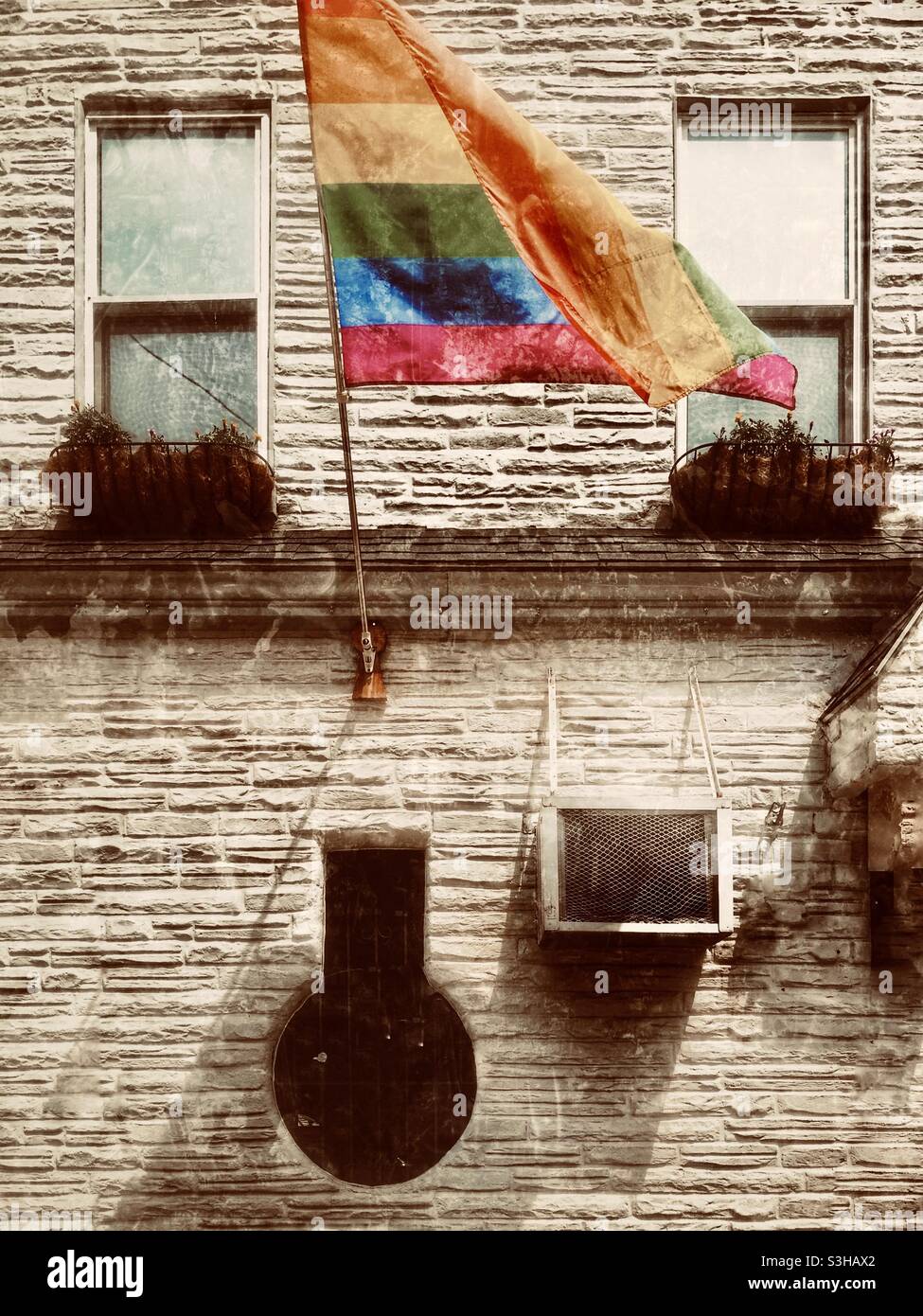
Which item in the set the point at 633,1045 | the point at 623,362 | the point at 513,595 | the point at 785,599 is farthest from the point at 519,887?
the point at 623,362

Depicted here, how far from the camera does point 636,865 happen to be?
227 inches

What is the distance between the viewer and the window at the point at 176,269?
6805 mm

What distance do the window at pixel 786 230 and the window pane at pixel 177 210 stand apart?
2.11m

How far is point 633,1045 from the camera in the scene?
6.14 m

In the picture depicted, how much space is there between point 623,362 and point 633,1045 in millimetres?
2889

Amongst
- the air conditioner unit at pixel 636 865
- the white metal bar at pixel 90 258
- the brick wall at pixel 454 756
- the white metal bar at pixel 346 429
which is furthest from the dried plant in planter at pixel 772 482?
the white metal bar at pixel 90 258

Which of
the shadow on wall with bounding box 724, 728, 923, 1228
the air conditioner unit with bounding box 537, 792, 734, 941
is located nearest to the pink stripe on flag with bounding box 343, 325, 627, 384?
the air conditioner unit with bounding box 537, 792, 734, 941

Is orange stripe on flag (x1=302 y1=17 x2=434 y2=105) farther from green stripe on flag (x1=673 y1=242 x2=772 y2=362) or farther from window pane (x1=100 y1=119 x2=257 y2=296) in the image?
window pane (x1=100 y1=119 x2=257 y2=296)

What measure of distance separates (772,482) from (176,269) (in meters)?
3.00

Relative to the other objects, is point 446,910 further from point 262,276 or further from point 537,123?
point 537,123

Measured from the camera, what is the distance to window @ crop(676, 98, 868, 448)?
681 centimetres
